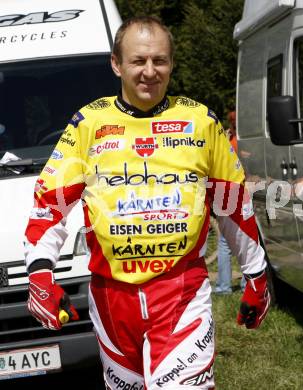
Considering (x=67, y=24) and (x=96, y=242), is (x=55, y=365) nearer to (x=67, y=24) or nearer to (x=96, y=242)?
(x=96, y=242)

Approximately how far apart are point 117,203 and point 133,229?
0.12 meters

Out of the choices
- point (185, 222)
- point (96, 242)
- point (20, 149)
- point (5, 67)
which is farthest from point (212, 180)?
point (5, 67)

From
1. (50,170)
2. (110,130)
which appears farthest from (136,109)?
(50,170)

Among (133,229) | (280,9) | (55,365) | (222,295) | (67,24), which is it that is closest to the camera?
(133,229)

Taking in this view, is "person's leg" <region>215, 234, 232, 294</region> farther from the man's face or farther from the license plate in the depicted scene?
the man's face

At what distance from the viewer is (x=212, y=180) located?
12.3ft

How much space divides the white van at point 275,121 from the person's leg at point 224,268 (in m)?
0.90

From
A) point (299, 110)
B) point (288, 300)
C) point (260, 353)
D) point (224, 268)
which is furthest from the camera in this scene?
point (224, 268)

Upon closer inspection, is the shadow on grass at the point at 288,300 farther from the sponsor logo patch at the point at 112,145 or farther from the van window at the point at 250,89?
the sponsor logo patch at the point at 112,145

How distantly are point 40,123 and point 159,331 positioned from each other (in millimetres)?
3324

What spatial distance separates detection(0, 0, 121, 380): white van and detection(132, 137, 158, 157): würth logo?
79.7 inches

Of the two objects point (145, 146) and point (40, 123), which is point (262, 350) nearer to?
point (40, 123)

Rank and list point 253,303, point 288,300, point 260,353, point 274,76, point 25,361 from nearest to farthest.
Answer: point 253,303, point 25,361, point 260,353, point 274,76, point 288,300

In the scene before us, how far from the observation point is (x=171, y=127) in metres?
3.64
